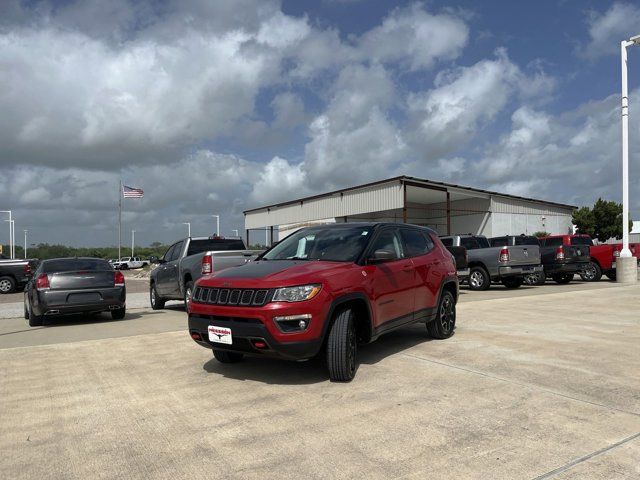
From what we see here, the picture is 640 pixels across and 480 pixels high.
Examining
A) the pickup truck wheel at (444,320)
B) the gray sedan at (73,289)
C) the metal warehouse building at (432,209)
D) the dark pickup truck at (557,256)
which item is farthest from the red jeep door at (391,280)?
the metal warehouse building at (432,209)

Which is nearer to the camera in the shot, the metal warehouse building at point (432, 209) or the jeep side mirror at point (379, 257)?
the jeep side mirror at point (379, 257)

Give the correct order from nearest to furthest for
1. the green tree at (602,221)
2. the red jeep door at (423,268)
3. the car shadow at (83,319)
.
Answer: the red jeep door at (423,268) < the car shadow at (83,319) < the green tree at (602,221)

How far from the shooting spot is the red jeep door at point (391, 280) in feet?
18.5

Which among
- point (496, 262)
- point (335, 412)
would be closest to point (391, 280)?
point (335, 412)

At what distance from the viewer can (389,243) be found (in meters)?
6.35

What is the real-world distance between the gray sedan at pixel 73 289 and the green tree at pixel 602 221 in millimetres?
51353

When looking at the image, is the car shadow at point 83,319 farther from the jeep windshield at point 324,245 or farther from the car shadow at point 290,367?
the jeep windshield at point 324,245

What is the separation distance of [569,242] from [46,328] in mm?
17135

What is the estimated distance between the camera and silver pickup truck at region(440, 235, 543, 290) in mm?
16406

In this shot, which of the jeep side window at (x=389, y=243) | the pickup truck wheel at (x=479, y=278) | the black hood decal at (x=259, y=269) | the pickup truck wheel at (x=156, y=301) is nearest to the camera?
the black hood decal at (x=259, y=269)

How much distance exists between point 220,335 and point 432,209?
4487cm

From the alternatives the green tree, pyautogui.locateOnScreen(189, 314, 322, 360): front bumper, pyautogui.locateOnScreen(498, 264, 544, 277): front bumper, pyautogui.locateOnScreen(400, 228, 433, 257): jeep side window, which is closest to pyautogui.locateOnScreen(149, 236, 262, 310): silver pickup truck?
pyautogui.locateOnScreen(400, 228, 433, 257): jeep side window

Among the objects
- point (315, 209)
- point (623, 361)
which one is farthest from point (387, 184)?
point (623, 361)

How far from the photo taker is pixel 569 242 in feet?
62.9
